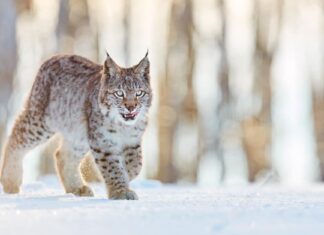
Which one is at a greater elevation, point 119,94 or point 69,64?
point 69,64

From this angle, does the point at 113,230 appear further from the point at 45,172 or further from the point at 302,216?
the point at 45,172

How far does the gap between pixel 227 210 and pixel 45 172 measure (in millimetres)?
18240

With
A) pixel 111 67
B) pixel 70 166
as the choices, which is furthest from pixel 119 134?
pixel 70 166

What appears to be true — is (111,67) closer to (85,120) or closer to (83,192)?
(85,120)

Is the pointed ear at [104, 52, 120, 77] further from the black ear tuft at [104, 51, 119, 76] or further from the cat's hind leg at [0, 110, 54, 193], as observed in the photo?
the cat's hind leg at [0, 110, 54, 193]

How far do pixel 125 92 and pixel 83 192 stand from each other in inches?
50.9

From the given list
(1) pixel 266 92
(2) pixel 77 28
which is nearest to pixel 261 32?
(1) pixel 266 92

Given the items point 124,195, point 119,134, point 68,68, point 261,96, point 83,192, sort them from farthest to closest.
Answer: point 261,96
point 68,68
point 83,192
point 119,134
point 124,195

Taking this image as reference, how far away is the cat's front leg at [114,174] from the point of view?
8039 millimetres

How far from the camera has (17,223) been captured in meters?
5.79

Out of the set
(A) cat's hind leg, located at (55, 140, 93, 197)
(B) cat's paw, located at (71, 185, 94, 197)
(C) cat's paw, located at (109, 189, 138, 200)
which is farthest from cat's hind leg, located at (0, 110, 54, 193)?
(C) cat's paw, located at (109, 189, 138, 200)

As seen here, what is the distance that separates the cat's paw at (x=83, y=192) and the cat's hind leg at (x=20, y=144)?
1.86ft

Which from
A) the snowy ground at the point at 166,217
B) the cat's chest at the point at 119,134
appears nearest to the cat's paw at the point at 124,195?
the cat's chest at the point at 119,134

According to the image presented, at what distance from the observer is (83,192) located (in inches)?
360
